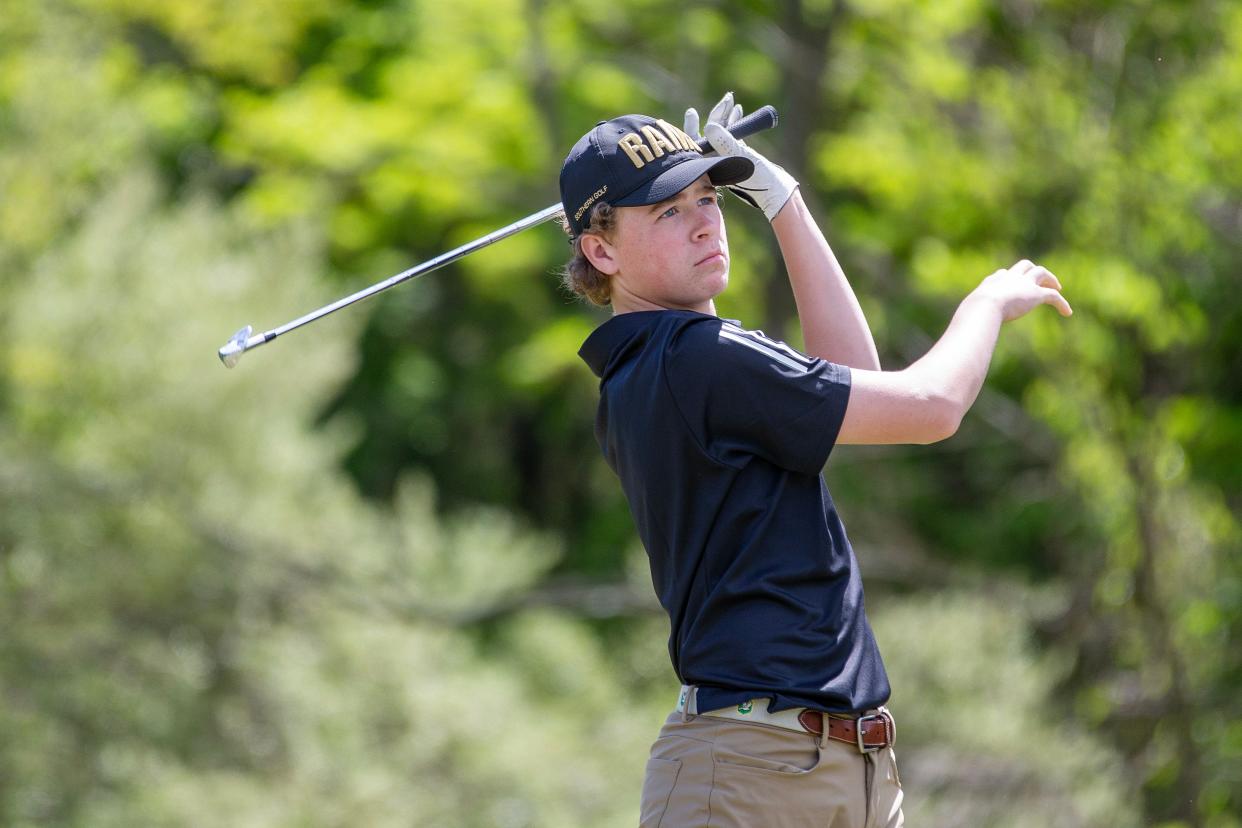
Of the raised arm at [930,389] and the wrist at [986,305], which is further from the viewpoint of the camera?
the wrist at [986,305]

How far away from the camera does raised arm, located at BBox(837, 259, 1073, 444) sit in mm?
2039

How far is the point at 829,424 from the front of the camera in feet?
6.64

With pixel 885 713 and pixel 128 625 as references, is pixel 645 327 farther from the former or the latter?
pixel 128 625

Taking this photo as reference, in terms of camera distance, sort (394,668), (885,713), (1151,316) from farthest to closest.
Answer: (394,668) < (1151,316) < (885,713)

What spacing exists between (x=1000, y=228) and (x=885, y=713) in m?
6.46

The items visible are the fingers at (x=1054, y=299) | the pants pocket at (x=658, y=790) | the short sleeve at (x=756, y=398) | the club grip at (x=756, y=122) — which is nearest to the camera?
the short sleeve at (x=756, y=398)

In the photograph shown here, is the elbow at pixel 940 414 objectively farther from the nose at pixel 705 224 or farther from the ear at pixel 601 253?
the ear at pixel 601 253

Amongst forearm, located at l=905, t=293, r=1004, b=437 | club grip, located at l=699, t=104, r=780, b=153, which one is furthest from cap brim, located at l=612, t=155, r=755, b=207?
forearm, located at l=905, t=293, r=1004, b=437

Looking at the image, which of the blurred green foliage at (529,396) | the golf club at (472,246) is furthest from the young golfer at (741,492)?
the blurred green foliage at (529,396)

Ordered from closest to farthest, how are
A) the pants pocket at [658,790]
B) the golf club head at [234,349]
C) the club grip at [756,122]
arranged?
1. the pants pocket at [658,790]
2. the club grip at [756,122]
3. the golf club head at [234,349]

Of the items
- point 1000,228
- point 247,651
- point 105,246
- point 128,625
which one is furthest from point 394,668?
point 1000,228

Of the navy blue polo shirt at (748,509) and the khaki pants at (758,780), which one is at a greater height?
the navy blue polo shirt at (748,509)

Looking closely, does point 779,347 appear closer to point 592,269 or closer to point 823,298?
point 823,298

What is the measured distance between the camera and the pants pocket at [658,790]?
2123 millimetres
